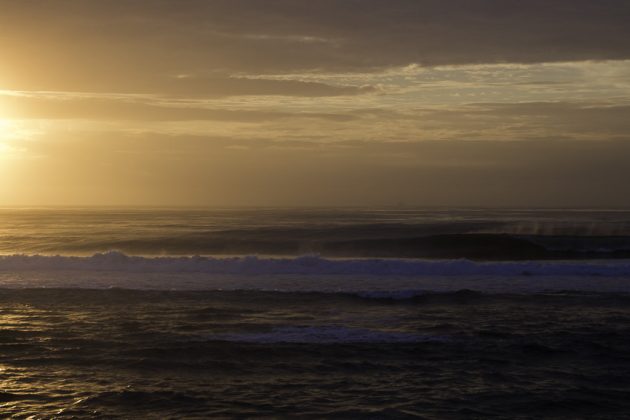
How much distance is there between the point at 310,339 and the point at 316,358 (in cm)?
147

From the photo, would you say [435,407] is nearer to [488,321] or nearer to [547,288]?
[488,321]

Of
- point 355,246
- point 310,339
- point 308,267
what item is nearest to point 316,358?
point 310,339

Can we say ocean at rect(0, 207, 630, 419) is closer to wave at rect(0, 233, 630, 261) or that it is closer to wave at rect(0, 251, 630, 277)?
wave at rect(0, 251, 630, 277)

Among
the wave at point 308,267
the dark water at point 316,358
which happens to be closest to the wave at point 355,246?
the wave at point 308,267

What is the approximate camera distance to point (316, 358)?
1161 centimetres

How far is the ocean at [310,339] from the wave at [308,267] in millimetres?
89

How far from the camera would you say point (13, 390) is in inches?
383

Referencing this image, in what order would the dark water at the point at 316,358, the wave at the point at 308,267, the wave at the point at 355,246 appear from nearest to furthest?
the dark water at the point at 316,358
the wave at the point at 308,267
the wave at the point at 355,246

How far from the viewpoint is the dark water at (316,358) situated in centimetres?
908

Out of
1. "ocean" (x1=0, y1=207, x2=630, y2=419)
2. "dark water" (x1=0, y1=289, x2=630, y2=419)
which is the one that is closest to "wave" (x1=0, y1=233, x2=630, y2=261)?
"ocean" (x1=0, y1=207, x2=630, y2=419)

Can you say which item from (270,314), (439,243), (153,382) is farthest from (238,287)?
(439,243)

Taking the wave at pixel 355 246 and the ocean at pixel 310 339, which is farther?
the wave at pixel 355 246

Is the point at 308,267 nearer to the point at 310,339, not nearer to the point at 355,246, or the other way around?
the point at 355,246

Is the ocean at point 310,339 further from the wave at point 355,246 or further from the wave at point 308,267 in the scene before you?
the wave at point 355,246
